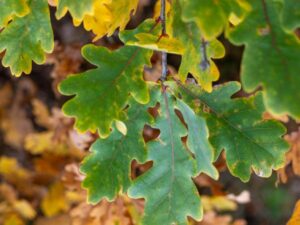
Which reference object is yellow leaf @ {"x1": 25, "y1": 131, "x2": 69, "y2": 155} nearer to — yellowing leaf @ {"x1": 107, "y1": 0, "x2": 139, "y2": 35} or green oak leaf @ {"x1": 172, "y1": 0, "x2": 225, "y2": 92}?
yellowing leaf @ {"x1": 107, "y1": 0, "x2": 139, "y2": 35}

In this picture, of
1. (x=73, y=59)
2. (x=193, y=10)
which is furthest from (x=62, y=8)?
(x=73, y=59)

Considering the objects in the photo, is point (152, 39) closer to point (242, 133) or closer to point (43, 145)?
point (242, 133)

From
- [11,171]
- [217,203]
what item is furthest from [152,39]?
[11,171]

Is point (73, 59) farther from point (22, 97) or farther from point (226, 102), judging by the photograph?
point (22, 97)

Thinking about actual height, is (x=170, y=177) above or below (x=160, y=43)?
below

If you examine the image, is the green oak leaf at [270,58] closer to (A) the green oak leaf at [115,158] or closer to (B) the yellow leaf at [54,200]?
(A) the green oak leaf at [115,158]

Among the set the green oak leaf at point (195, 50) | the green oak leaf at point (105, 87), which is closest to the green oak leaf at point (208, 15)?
the green oak leaf at point (195, 50)

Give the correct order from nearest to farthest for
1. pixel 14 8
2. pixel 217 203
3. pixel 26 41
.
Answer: pixel 14 8 < pixel 26 41 < pixel 217 203

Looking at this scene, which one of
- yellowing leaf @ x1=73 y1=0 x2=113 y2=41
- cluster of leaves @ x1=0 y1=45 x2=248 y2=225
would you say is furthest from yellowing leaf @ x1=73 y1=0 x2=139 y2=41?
cluster of leaves @ x1=0 y1=45 x2=248 y2=225
